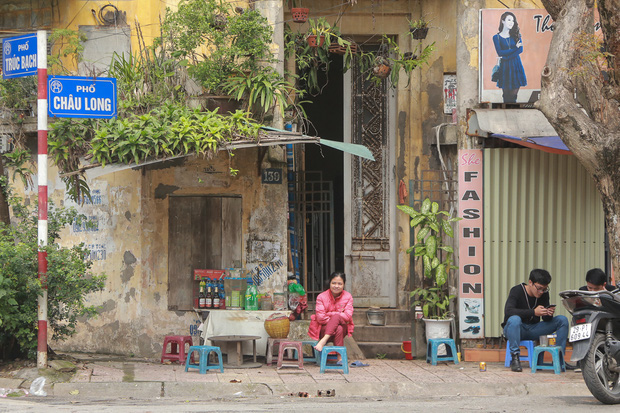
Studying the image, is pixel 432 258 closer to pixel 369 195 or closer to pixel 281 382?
pixel 369 195

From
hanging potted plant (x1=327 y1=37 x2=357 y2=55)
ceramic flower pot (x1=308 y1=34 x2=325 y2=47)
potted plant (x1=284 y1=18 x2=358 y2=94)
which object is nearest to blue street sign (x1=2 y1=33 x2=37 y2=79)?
potted plant (x1=284 y1=18 x2=358 y2=94)

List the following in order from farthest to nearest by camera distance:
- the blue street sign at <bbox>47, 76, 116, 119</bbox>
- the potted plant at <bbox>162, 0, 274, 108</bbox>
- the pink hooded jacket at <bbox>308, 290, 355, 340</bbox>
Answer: the potted plant at <bbox>162, 0, 274, 108</bbox>, the pink hooded jacket at <bbox>308, 290, 355, 340</bbox>, the blue street sign at <bbox>47, 76, 116, 119</bbox>

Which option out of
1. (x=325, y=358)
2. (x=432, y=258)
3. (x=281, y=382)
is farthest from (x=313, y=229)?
(x=281, y=382)

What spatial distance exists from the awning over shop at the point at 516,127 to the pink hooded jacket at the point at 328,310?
2.78 m

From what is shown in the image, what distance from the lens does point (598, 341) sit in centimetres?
744

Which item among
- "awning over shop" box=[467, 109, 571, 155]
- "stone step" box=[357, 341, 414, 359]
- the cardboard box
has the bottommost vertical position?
"stone step" box=[357, 341, 414, 359]

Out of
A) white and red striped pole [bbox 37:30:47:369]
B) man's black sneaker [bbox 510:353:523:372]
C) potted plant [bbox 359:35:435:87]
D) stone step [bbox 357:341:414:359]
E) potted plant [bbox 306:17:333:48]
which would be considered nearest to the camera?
white and red striped pole [bbox 37:30:47:369]

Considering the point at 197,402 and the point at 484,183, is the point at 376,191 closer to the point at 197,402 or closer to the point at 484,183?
the point at 484,183

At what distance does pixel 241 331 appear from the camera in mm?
10430

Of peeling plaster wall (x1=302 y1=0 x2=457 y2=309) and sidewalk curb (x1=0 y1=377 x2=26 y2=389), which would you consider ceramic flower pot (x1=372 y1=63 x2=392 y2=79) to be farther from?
sidewalk curb (x1=0 y1=377 x2=26 y2=389)

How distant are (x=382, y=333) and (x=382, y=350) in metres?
0.28

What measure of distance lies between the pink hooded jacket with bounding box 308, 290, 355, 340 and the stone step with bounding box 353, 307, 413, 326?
1.75 meters

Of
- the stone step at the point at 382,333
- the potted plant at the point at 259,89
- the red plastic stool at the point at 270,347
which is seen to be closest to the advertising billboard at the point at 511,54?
the potted plant at the point at 259,89

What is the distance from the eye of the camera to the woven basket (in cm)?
1020
